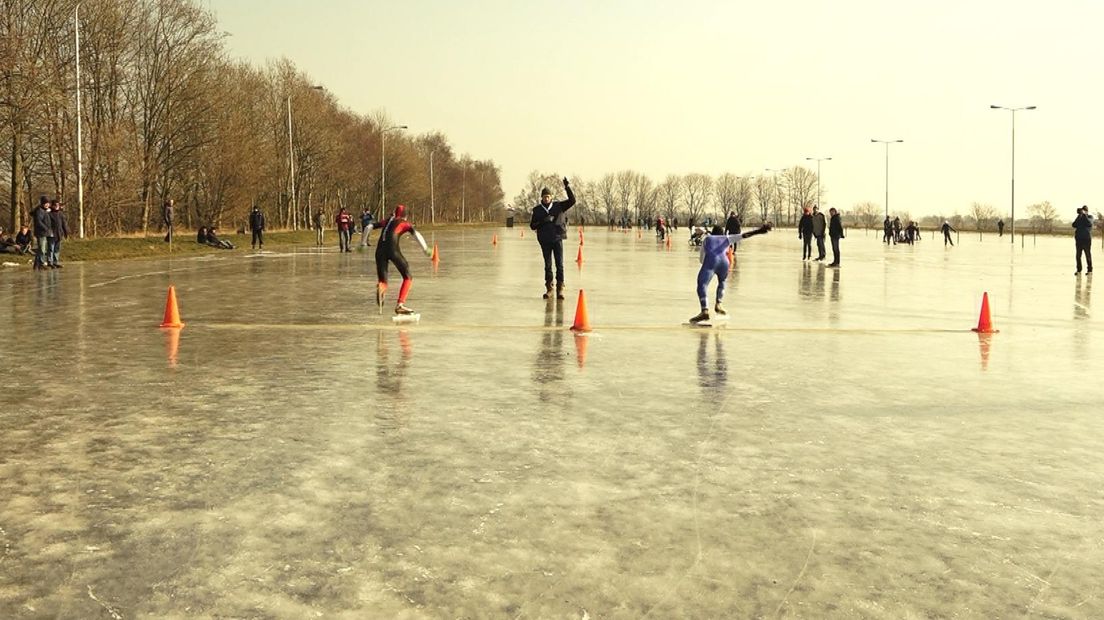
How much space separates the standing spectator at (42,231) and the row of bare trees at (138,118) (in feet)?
24.7

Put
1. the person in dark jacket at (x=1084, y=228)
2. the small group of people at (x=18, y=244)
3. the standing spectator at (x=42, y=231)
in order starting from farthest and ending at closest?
1. the small group of people at (x=18, y=244)
2. the standing spectator at (x=42, y=231)
3. the person in dark jacket at (x=1084, y=228)

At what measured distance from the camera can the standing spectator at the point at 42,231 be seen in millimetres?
26448

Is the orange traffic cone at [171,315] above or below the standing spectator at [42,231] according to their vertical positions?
below

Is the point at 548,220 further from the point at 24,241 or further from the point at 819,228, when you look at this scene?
the point at 24,241

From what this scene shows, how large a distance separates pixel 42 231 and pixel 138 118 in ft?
89.2

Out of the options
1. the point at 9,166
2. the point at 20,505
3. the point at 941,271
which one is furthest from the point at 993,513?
the point at 9,166

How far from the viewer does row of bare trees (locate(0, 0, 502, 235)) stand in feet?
124

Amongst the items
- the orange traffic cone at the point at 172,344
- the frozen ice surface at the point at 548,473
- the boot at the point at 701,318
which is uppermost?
the boot at the point at 701,318

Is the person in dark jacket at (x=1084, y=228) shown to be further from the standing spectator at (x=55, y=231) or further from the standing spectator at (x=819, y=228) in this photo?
the standing spectator at (x=55, y=231)

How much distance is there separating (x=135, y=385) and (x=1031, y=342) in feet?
33.7

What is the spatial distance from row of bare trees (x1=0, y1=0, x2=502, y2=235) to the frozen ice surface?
27.5 meters

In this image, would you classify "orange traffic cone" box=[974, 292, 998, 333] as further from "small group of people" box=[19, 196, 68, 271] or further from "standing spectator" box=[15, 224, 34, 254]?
"standing spectator" box=[15, 224, 34, 254]

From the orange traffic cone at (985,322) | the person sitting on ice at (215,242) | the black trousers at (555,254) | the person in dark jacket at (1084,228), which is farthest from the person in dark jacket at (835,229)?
the person sitting on ice at (215,242)

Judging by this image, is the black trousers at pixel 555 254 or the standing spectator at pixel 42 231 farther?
the standing spectator at pixel 42 231
